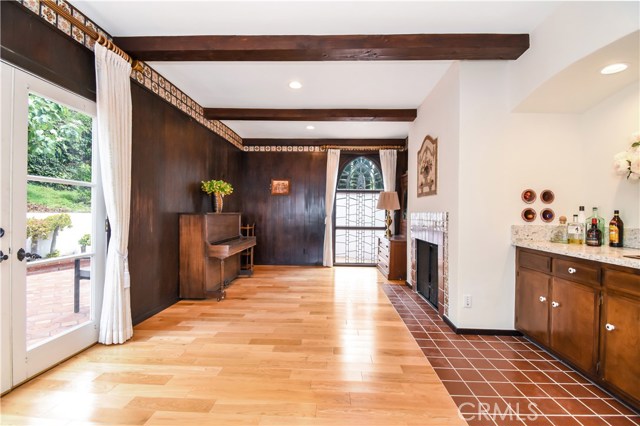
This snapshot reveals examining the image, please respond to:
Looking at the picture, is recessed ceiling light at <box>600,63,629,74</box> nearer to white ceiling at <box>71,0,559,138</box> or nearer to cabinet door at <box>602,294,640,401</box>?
white ceiling at <box>71,0,559,138</box>

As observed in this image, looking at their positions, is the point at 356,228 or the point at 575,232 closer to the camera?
the point at 575,232

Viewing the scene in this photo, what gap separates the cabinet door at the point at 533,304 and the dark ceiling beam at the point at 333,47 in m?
2.14

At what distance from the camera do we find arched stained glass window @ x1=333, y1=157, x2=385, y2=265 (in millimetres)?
6785

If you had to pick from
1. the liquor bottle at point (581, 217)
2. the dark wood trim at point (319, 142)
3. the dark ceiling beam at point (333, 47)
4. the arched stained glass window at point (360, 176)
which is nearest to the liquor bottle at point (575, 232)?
the liquor bottle at point (581, 217)

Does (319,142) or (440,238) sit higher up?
(319,142)

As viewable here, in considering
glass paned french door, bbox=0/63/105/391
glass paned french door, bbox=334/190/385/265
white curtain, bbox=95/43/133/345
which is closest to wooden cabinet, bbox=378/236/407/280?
glass paned french door, bbox=334/190/385/265

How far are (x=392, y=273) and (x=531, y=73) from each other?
3654mm

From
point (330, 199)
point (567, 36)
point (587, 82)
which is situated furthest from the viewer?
point (330, 199)

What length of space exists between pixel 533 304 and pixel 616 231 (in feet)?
2.98

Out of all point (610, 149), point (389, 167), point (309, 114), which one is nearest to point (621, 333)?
A: point (610, 149)

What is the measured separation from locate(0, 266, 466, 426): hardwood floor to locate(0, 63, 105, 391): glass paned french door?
0.81ft

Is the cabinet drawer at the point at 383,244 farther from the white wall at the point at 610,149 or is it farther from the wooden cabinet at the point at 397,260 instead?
the white wall at the point at 610,149

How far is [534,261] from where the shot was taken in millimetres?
2689

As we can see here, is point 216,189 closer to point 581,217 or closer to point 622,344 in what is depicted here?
point 581,217
